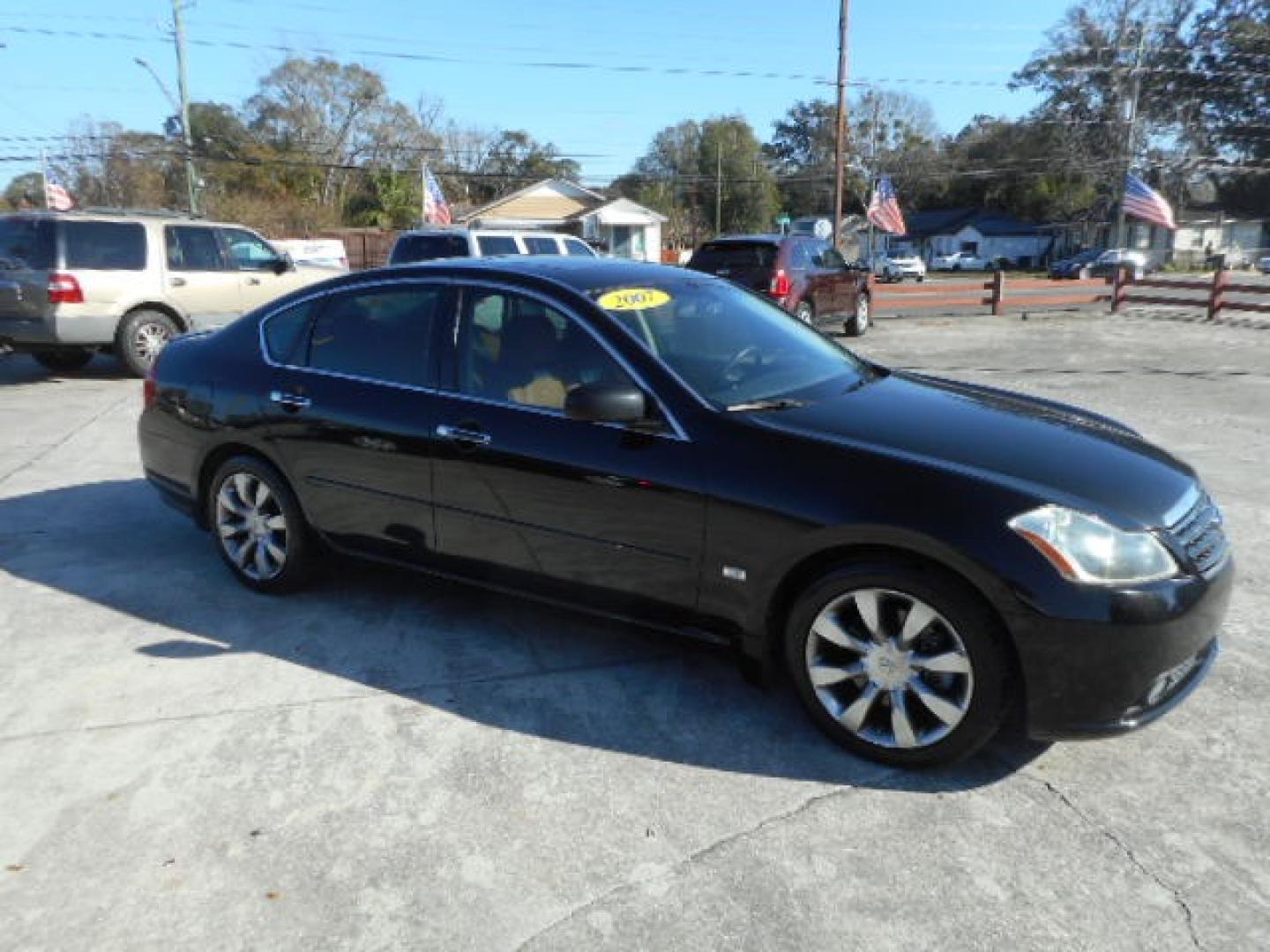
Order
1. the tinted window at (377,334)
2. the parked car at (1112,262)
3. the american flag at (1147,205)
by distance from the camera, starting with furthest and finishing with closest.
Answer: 1. the parked car at (1112,262)
2. the american flag at (1147,205)
3. the tinted window at (377,334)

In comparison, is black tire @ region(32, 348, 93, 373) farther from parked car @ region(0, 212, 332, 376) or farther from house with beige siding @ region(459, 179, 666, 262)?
house with beige siding @ region(459, 179, 666, 262)

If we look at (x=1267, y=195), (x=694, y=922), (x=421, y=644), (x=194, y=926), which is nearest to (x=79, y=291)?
(x=421, y=644)

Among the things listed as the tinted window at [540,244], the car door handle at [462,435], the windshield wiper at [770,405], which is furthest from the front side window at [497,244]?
the windshield wiper at [770,405]

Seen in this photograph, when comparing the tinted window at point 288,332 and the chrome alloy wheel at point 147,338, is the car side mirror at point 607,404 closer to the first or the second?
the tinted window at point 288,332

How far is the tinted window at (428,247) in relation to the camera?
1308 cm

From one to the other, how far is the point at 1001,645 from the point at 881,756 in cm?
55

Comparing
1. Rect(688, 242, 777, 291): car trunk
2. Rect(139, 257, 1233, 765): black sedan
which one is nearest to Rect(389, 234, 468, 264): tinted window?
Rect(688, 242, 777, 291): car trunk

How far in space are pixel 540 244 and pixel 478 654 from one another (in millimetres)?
11723

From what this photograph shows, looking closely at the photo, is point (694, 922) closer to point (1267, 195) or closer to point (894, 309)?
point (894, 309)

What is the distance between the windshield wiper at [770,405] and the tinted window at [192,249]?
1009 cm

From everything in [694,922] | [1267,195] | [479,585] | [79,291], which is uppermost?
[1267,195]

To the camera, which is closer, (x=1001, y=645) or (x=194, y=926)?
(x=194, y=926)

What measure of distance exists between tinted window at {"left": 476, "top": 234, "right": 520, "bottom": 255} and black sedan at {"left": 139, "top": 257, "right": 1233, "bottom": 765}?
30.4ft

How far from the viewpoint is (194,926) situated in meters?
2.42
